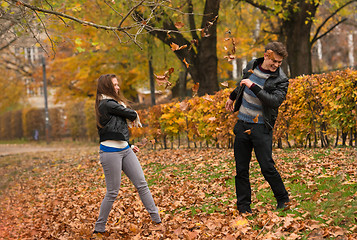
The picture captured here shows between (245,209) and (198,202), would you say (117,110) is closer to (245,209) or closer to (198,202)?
(245,209)

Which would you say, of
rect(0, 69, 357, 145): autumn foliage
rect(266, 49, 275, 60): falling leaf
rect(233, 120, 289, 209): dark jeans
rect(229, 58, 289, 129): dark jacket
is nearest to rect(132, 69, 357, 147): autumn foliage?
rect(0, 69, 357, 145): autumn foliage

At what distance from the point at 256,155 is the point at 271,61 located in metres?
1.08

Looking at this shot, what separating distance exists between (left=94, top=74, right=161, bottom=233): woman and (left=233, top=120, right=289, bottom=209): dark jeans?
1.10 m

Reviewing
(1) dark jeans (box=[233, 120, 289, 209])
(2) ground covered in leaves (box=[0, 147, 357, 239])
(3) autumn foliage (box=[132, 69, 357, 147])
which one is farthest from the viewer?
(3) autumn foliage (box=[132, 69, 357, 147])

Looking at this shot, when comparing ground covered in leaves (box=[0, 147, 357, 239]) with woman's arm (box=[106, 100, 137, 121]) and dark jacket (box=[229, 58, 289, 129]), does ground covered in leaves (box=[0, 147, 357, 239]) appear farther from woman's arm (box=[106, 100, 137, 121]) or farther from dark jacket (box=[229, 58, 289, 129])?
woman's arm (box=[106, 100, 137, 121])

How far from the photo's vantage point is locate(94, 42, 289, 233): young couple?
4.61 metres

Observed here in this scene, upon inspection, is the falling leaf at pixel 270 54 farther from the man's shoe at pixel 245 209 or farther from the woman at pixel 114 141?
the man's shoe at pixel 245 209

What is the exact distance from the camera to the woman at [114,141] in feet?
15.7

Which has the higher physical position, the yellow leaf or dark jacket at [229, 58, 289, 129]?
dark jacket at [229, 58, 289, 129]

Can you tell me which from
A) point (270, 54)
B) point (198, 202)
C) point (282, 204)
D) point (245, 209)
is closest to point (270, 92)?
point (270, 54)

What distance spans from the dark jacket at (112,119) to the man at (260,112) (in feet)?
4.28

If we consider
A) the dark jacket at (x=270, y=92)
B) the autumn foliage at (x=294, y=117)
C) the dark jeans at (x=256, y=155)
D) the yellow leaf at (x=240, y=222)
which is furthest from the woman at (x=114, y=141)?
the dark jacket at (x=270, y=92)

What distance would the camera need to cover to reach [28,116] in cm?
3475

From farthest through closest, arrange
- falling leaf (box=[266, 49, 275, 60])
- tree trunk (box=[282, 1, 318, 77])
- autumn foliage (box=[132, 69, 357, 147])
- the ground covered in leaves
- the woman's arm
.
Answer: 1. tree trunk (box=[282, 1, 318, 77])
2. autumn foliage (box=[132, 69, 357, 147])
3. the woman's arm
4. falling leaf (box=[266, 49, 275, 60])
5. the ground covered in leaves
